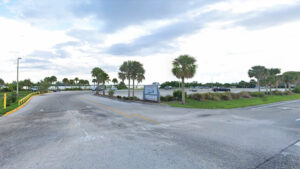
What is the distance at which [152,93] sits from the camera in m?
18.1

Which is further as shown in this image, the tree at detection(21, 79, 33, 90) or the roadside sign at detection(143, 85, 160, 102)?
the tree at detection(21, 79, 33, 90)

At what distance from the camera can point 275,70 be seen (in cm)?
3397

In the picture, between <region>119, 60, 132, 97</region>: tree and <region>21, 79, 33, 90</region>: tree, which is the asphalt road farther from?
<region>21, 79, 33, 90</region>: tree

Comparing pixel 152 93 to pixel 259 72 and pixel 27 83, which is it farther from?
pixel 27 83

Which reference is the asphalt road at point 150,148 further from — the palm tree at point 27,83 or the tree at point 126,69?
the palm tree at point 27,83

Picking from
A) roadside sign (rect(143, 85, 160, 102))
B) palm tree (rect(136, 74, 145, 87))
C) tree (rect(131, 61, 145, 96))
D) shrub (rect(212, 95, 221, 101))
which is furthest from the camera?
palm tree (rect(136, 74, 145, 87))

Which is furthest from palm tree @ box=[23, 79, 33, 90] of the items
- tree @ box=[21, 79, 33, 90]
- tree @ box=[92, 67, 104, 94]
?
tree @ box=[92, 67, 104, 94]

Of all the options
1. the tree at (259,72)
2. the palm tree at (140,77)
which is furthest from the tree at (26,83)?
the tree at (259,72)

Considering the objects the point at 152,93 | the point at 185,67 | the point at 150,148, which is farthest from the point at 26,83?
the point at 150,148

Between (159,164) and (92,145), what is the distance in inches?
95.3

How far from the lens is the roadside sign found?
1731cm

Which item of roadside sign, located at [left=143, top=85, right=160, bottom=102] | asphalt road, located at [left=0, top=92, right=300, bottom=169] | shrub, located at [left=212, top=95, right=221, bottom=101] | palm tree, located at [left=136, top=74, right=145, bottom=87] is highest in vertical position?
palm tree, located at [left=136, top=74, right=145, bottom=87]

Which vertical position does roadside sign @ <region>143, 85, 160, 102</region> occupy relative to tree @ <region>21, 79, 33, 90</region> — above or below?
below

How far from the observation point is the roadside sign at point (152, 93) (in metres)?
17.3
